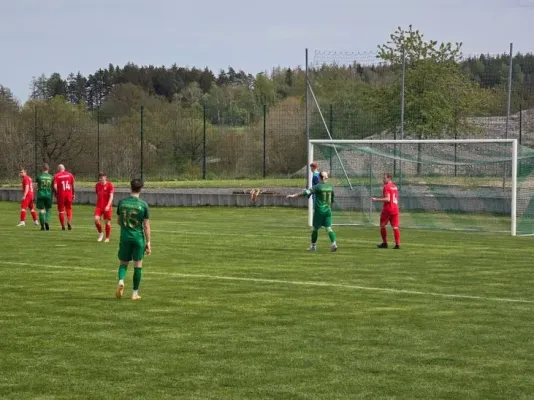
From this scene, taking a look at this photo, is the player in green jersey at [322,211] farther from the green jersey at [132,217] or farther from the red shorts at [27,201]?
the red shorts at [27,201]

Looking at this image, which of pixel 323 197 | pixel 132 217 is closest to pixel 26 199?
pixel 323 197

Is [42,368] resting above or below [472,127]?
below

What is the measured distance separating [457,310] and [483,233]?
1613cm

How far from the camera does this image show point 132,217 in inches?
629

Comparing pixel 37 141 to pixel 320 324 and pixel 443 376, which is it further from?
pixel 443 376

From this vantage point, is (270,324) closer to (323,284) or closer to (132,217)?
(132,217)

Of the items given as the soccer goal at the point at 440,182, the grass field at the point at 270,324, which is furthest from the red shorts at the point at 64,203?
the soccer goal at the point at 440,182

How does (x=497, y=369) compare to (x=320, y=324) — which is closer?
(x=497, y=369)

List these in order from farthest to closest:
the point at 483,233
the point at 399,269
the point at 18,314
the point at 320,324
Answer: the point at 483,233 < the point at 399,269 < the point at 18,314 < the point at 320,324

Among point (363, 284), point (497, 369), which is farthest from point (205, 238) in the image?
point (497, 369)

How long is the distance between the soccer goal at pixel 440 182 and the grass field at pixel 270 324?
7.04 metres

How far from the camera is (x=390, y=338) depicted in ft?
42.3

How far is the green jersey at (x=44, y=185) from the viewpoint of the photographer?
31.3 meters

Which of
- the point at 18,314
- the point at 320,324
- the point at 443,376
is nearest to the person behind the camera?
the point at 443,376
